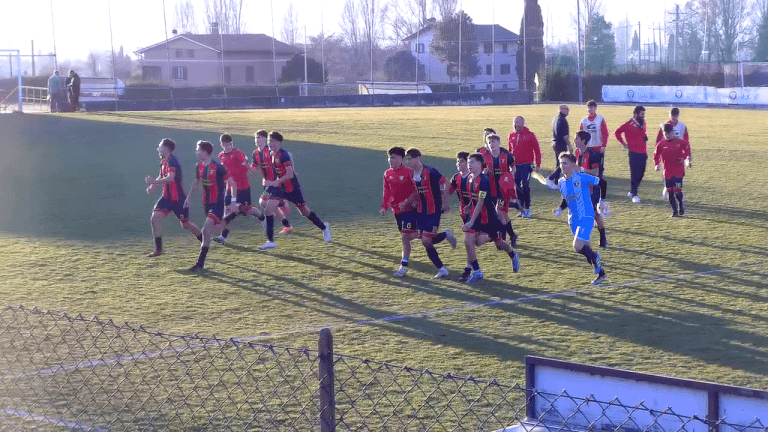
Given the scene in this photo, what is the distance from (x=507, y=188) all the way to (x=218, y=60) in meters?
48.9

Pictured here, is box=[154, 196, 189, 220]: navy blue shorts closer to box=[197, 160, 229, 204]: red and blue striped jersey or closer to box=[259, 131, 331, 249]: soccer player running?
box=[197, 160, 229, 204]: red and blue striped jersey

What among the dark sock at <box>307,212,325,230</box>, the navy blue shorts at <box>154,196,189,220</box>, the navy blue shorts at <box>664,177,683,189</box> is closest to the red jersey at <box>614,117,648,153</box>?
the navy blue shorts at <box>664,177,683,189</box>

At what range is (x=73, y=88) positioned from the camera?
1583 inches

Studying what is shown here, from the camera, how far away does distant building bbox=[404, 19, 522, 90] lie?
6356cm

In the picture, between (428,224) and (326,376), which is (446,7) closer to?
(428,224)

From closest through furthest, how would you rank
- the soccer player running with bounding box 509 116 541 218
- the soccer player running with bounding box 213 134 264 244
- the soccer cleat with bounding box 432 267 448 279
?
the soccer cleat with bounding box 432 267 448 279, the soccer player running with bounding box 213 134 264 244, the soccer player running with bounding box 509 116 541 218

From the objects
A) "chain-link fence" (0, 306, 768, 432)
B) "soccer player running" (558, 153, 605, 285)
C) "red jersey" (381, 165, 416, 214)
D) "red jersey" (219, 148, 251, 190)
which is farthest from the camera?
"red jersey" (219, 148, 251, 190)

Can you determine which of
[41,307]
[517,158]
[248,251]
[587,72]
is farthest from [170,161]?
[587,72]

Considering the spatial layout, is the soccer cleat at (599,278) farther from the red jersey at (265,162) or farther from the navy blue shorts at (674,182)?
the navy blue shorts at (674,182)

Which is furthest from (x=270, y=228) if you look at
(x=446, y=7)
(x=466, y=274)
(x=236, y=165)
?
(x=446, y=7)

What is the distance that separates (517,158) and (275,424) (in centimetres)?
1000

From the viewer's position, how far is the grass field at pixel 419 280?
28.6 feet

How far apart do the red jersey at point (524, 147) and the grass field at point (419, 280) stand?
1.17 meters

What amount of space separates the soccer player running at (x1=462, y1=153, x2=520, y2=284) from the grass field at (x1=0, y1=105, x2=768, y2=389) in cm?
42
